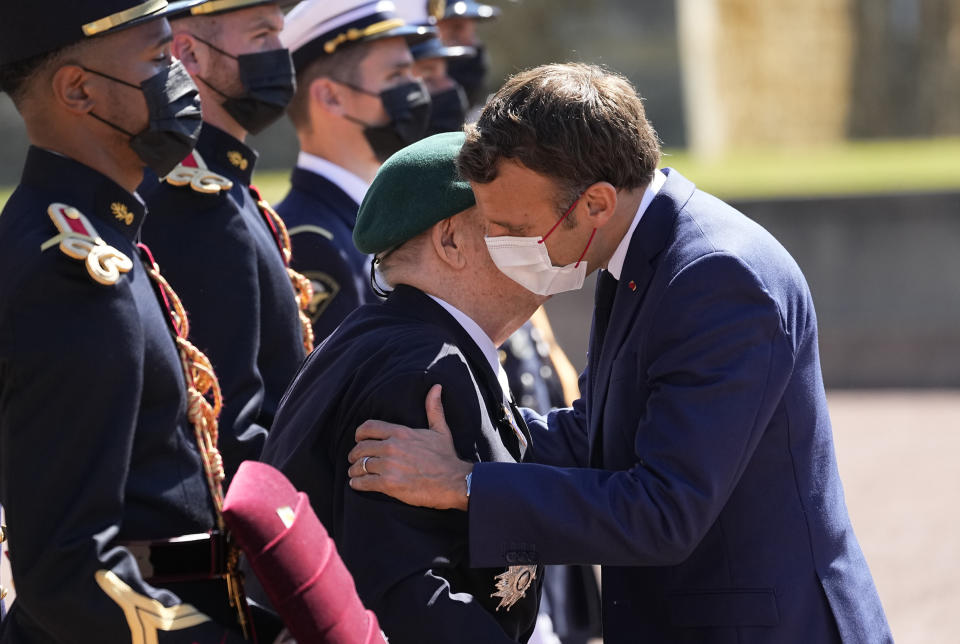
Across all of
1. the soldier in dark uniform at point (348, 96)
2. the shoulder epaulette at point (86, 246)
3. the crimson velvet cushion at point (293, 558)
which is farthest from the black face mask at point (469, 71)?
the crimson velvet cushion at point (293, 558)

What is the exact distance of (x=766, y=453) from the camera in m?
2.47

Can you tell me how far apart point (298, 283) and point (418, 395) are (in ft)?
4.43

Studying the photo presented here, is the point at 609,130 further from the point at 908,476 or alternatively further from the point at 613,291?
the point at 908,476

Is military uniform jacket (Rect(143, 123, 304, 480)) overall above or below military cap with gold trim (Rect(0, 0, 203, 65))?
below

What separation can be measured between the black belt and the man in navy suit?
0.33 meters

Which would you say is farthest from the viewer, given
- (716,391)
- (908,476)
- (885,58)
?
(885,58)

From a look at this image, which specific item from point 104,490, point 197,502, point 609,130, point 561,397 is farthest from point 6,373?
point 561,397

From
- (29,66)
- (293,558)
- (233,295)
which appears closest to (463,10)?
(233,295)

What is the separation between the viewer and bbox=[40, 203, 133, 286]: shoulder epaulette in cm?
223

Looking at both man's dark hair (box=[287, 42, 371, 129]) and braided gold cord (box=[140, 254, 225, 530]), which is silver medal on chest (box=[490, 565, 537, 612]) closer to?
braided gold cord (box=[140, 254, 225, 530])

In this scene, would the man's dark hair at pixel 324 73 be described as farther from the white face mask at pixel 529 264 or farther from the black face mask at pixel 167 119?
the white face mask at pixel 529 264

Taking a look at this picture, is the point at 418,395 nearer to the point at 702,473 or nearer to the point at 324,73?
the point at 702,473

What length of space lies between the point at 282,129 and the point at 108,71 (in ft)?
41.2

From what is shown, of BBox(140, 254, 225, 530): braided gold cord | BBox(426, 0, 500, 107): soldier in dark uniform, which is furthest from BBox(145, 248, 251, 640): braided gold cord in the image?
BBox(426, 0, 500, 107): soldier in dark uniform
